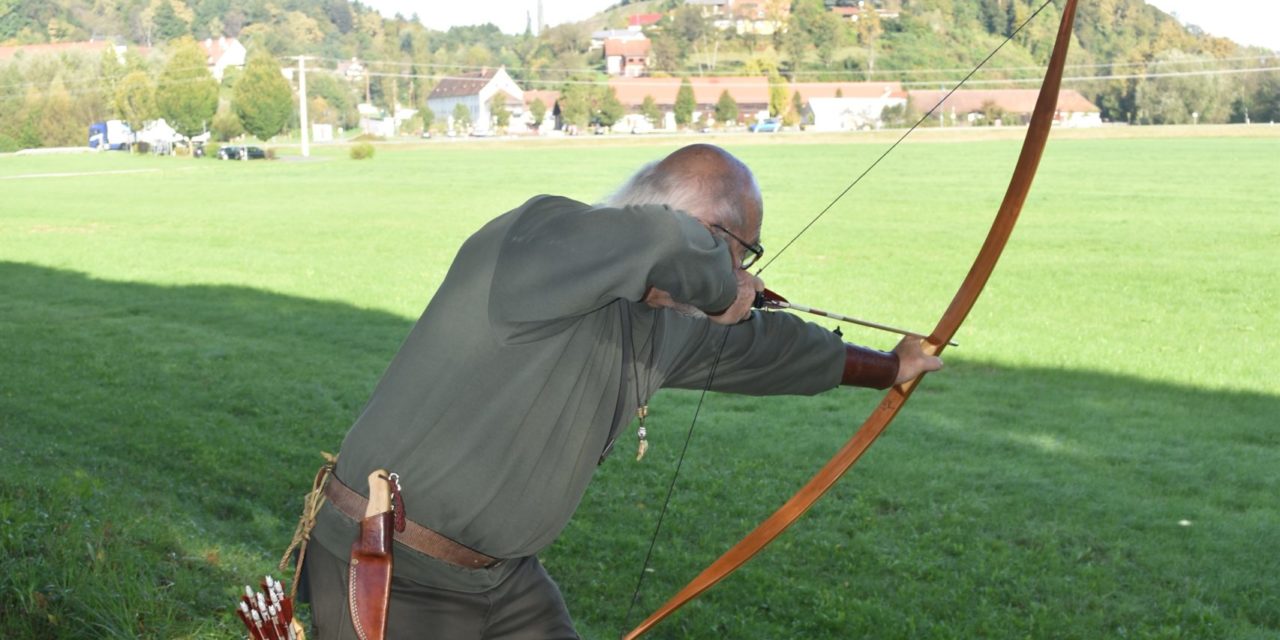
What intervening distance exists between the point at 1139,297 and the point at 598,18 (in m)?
172

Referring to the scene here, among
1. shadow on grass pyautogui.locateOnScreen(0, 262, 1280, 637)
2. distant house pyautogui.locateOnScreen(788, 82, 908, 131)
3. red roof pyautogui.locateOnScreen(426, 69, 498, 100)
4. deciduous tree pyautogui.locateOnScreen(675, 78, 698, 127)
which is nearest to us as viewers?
shadow on grass pyautogui.locateOnScreen(0, 262, 1280, 637)

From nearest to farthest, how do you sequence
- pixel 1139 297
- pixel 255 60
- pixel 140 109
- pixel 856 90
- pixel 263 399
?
pixel 263 399 → pixel 1139 297 → pixel 856 90 → pixel 140 109 → pixel 255 60

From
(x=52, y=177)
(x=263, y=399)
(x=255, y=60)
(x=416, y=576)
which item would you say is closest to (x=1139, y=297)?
(x=263, y=399)

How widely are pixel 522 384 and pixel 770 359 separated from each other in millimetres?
1000

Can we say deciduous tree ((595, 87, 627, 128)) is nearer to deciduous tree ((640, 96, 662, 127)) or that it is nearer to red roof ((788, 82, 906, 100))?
deciduous tree ((640, 96, 662, 127))

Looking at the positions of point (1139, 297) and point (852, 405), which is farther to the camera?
point (1139, 297)

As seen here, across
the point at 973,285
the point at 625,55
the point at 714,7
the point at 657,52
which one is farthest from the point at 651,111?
the point at 973,285

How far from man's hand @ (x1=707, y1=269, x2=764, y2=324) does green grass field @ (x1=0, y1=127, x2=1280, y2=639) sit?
228 cm

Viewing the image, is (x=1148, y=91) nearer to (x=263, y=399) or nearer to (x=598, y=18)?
(x=263, y=399)

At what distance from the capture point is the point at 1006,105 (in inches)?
602

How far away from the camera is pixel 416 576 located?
2.52m

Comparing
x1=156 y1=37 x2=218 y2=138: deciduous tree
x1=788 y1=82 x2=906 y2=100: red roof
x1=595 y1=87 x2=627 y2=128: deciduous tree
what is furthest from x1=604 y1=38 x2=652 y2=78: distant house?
x1=788 y1=82 x2=906 y2=100: red roof

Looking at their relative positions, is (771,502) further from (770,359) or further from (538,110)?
(538,110)

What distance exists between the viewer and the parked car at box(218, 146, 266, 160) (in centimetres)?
6034
